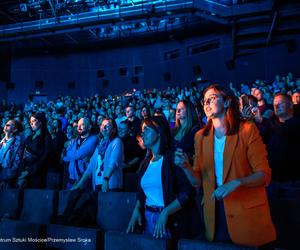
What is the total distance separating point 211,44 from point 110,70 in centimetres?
502

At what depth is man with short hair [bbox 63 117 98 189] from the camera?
3.34m

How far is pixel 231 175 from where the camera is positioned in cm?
149

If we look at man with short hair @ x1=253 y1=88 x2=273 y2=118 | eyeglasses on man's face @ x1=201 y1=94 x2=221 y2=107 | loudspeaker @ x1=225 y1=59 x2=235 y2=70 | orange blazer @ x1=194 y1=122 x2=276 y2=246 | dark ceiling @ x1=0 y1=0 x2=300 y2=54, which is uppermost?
dark ceiling @ x1=0 y1=0 x2=300 y2=54

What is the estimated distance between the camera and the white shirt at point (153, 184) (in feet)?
6.26

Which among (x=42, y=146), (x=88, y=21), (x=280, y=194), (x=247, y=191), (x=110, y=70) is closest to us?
(x=247, y=191)

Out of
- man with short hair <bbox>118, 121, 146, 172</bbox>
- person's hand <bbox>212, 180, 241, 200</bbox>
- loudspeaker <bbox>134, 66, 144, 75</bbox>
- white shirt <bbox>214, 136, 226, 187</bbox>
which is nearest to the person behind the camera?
person's hand <bbox>212, 180, 241, 200</bbox>

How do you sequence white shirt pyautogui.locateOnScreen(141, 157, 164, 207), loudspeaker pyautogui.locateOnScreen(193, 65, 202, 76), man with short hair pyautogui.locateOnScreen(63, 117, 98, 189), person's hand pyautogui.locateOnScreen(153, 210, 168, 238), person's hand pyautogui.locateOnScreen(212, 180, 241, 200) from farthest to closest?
loudspeaker pyautogui.locateOnScreen(193, 65, 202, 76) → man with short hair pyautogui.locateOnScreen(63, 117, 98, 189) → white shirt pyautogui.locateOnScreen(141, 157, 164, 207) → person's hand pyautogui.locateOnScreen(153, 210, 168, 238) → person's hand pyautogui.locateOnScreen(212, 180, 241, 200)

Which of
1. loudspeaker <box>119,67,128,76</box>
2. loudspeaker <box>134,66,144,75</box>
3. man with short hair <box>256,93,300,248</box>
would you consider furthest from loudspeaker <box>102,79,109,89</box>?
man with short hair <box>256,93,300,248</box>

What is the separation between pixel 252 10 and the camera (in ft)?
32.4

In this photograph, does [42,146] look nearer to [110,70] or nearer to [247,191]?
[247,191]

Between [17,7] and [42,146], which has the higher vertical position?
[17,7]

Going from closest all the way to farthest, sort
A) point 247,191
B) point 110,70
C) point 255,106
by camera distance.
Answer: point 247,191
point 255,106
point 110,70

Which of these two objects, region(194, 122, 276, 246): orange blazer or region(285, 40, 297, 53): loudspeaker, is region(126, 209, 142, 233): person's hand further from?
region(285, 40, 297, 53): loudspeaker

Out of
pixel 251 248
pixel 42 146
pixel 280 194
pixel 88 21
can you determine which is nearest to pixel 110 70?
pixel 88 21
